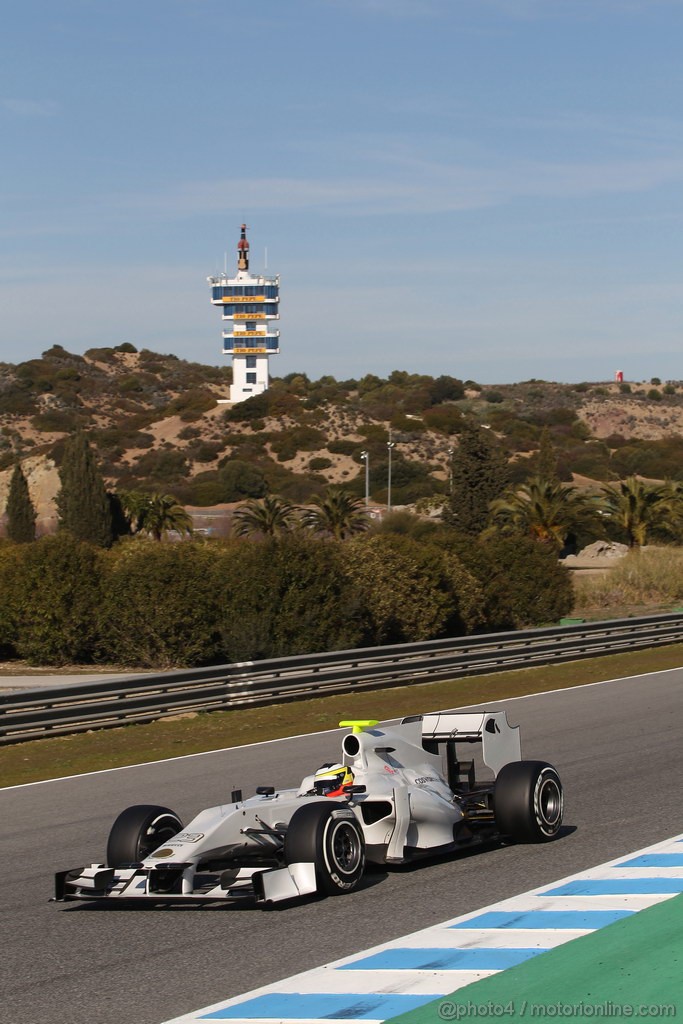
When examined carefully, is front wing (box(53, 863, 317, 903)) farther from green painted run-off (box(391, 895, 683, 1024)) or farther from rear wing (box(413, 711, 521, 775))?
rear wing (box(413, 711, 521, 775))

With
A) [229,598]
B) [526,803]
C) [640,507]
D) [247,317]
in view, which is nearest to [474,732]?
[526,803]

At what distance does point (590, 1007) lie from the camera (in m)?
5.60

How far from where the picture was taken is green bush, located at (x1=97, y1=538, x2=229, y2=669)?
1174 inches

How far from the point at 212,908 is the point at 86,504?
59.8m

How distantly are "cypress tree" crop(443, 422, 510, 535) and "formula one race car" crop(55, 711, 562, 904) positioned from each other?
50833mm

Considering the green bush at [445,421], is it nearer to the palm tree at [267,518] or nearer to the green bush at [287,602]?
the palm tree at [267,518]

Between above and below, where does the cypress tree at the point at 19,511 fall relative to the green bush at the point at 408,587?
above

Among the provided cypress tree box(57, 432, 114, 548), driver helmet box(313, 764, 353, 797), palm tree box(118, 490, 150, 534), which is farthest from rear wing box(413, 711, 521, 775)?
palm tree box(118, 490, 150, 534)

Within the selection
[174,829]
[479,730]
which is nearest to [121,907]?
[174,829]

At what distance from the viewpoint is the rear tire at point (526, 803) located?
901 centimetres

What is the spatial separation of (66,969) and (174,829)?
1845 millimetres

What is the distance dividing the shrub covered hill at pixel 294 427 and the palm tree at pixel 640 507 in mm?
35866

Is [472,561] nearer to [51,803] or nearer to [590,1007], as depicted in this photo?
[51,803]

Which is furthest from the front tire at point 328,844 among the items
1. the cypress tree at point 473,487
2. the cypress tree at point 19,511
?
the cypress tree at point 19,511
